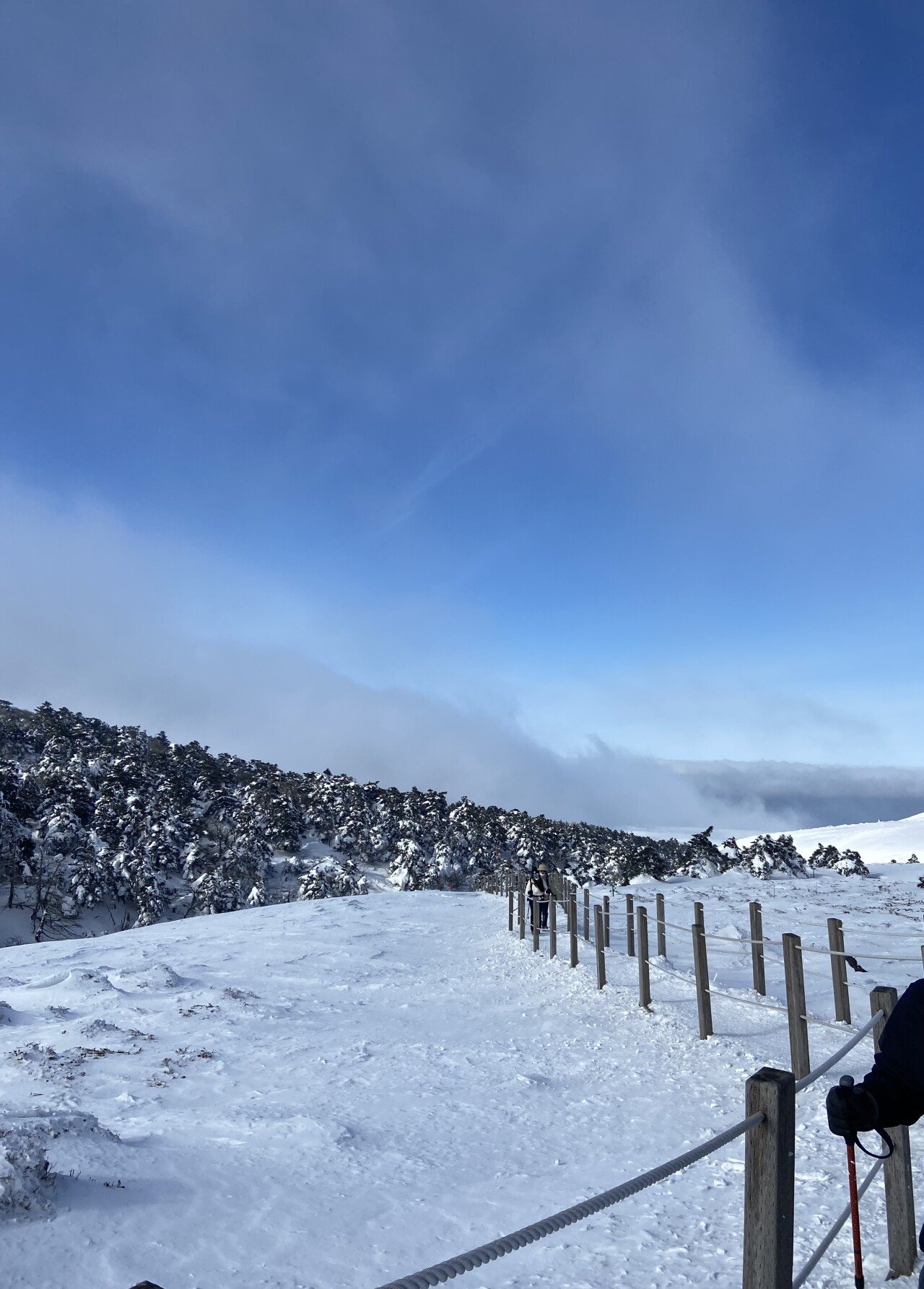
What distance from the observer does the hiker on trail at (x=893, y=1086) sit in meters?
2.53

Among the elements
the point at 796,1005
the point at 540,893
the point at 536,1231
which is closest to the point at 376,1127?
the point at 796,1005

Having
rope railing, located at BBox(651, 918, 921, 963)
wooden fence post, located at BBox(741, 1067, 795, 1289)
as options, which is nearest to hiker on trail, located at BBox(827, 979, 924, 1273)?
wooden fence post, located at BBox(741, 1067, 795, 1289)

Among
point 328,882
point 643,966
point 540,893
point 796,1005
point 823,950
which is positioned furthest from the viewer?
point 328,882

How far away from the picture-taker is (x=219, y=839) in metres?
63.3

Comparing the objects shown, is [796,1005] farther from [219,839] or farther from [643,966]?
[219,839]

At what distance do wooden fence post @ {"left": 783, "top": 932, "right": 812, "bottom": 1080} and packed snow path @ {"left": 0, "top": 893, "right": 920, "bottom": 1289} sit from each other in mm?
383

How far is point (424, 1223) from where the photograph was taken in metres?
4.36

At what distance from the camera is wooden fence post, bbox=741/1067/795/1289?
8.30 feet

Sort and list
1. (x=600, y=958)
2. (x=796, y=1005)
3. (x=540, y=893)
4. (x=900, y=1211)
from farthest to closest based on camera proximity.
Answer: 1. (x=540, y=893)
2. (x=600, y=958)
3. (x=796, y=1005)
4. (x=900, y=1211)

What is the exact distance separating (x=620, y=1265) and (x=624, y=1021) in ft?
18.7

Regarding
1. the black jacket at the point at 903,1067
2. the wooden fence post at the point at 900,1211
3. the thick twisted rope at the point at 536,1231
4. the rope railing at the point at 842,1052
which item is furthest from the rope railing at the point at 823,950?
the thick twisted rope at the point at 536,1231

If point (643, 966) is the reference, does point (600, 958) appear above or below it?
below

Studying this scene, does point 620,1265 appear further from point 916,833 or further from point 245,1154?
point 916,833

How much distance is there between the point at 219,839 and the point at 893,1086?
66305 millimetres
